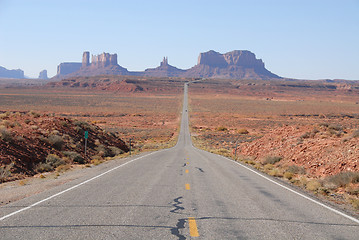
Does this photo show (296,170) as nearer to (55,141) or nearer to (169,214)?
(169,214)

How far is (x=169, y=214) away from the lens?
695 centimetres

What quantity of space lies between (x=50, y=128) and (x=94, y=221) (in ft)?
60.5

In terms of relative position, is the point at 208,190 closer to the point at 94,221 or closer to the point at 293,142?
the point at 94,221

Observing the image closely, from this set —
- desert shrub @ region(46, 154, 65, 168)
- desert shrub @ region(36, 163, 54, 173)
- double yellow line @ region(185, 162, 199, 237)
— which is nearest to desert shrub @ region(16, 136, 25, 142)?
desert shrub @ region(46, 154, 65, 168)

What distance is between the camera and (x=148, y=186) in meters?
10.4

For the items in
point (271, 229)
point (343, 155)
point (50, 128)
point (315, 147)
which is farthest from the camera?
point (50, 128)

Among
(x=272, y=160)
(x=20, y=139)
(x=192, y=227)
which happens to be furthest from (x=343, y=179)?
(x=20, y=139)

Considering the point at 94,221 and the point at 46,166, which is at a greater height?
the point at 94,221

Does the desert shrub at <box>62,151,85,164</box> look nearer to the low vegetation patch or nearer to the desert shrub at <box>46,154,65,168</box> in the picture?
the desert shrub at <box>46,154,65,168</box>

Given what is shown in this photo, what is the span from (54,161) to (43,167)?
1434mm

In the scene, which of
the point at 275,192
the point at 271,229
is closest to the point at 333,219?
the point at 271,229

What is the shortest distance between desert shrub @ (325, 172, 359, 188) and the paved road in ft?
7.56

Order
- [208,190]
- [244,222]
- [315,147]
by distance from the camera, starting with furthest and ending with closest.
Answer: [315,147]
[208,190]
[244,222]

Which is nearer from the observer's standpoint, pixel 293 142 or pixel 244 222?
pixel 244 222
